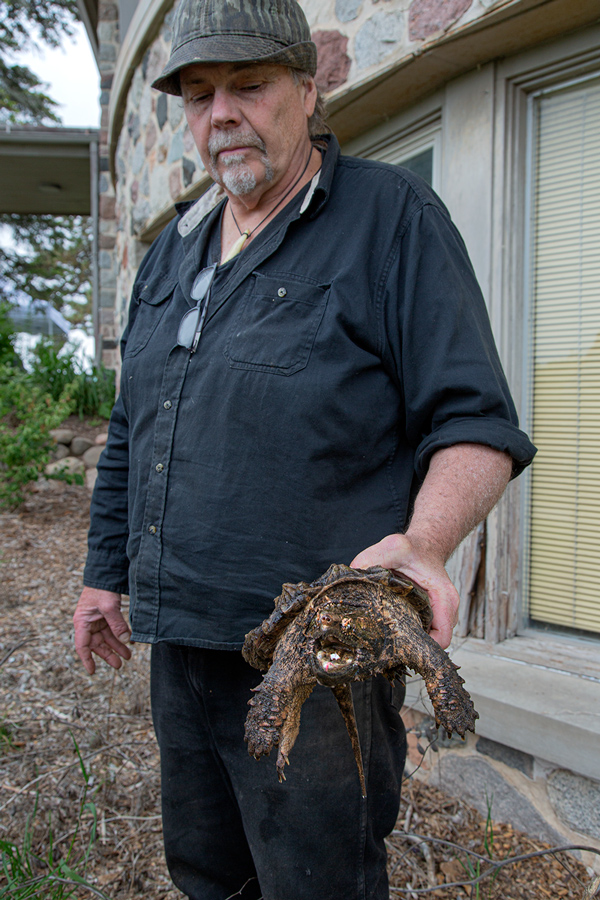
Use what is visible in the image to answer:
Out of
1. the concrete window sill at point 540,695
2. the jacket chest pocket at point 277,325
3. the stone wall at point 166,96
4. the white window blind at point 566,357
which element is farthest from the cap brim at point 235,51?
the concrete window sill at point 540,695

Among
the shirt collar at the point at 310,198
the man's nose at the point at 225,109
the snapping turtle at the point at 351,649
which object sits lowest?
the snapping turtle at the point at 351,649

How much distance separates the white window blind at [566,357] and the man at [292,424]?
3.50ft

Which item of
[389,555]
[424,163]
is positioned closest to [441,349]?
[389,555]

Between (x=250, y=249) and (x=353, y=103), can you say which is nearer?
(x=250, y=249)

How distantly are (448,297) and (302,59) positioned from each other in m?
0.74

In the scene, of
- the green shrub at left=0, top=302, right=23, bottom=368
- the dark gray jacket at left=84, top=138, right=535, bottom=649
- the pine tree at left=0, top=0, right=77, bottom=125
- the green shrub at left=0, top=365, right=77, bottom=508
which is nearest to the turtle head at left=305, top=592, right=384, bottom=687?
the dark gray jacket at left=84, top=138, right=535, bottom=649

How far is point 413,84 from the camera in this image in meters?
2.43

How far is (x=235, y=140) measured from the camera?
152cm

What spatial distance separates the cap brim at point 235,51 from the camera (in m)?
1.42

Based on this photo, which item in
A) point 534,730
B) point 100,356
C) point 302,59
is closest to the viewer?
point 302,59

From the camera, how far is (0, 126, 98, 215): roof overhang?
863 cm

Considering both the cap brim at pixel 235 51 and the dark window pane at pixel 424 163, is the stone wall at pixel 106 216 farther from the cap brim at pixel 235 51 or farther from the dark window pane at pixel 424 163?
the cap brim at pixel 235 51

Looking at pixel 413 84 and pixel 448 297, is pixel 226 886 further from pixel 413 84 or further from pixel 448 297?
pixel 413 84

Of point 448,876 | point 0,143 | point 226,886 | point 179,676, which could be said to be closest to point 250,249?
point 179,676
